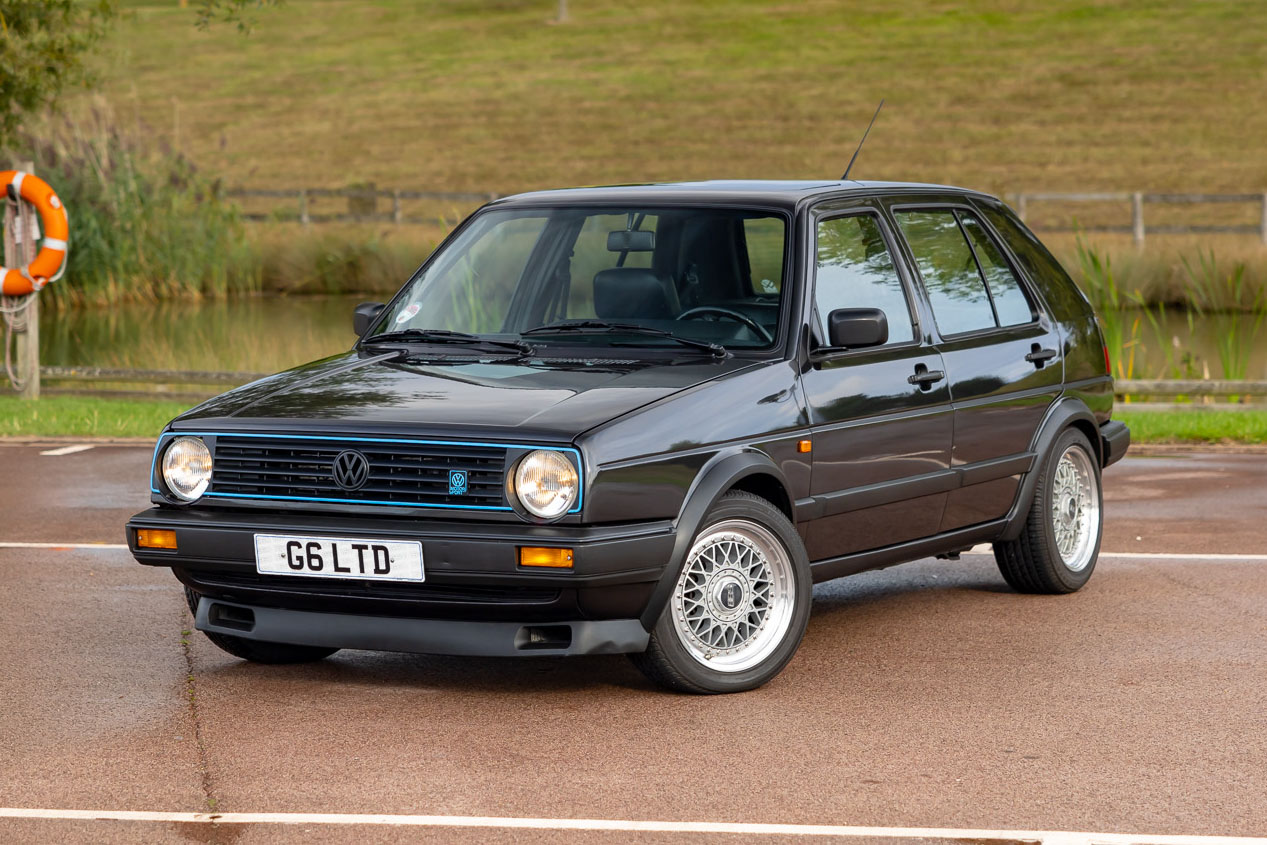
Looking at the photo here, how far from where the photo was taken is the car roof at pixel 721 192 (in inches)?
293


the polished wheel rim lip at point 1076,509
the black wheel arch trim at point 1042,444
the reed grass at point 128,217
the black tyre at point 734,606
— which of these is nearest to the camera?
the black tyre at point 734,606

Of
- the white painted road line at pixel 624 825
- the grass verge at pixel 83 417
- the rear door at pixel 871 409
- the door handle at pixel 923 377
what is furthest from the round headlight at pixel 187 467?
the grass verge at pixel 83 417

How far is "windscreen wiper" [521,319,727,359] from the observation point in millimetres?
6945

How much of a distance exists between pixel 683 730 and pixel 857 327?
169 centimetres

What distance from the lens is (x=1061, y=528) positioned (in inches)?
339

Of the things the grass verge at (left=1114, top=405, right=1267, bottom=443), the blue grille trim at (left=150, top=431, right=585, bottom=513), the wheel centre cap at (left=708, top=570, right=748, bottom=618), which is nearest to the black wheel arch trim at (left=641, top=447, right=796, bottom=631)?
the wheel centre cap at (left=708, top=570, right=748, bottom=618)

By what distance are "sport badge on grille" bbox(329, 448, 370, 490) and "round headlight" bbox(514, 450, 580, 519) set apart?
0.55m

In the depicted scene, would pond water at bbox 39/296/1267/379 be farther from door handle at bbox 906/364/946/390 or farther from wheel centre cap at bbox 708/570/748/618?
wheel centre cap at bbox 708/570/748/618

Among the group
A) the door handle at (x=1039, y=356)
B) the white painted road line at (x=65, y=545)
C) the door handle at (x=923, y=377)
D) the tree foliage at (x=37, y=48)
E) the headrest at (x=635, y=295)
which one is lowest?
the white painted road line at (x=65, y=545)

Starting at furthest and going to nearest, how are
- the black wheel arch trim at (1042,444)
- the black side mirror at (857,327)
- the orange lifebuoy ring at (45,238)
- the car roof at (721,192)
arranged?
the orange lifebuoy ring at (45,238) < the black wheel arch trim at (1042,444) < the car roof at (721,192) < the black side mirror at (857,327)

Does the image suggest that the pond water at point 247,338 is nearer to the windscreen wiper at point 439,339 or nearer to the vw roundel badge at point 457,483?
the windscreen wiper at point 439,339

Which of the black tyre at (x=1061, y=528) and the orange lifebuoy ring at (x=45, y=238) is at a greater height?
the orange lifebuoy ring at (x=45, y=238)

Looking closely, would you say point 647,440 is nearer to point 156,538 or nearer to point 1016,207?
point 156,538

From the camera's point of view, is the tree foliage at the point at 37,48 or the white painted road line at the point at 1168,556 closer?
the white painted road line at the point at 1168,556
